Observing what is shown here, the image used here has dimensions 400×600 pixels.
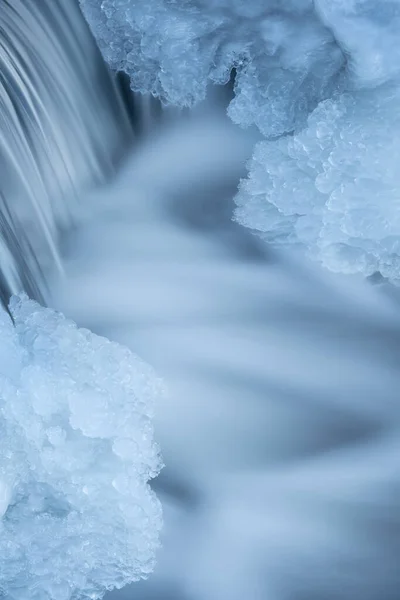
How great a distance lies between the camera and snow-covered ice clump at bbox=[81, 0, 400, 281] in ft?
4.86

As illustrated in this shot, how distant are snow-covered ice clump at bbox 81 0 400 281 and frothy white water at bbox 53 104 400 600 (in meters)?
0.15

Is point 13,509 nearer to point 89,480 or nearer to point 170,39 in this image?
point 89,480

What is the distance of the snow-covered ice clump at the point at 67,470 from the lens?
1280mm

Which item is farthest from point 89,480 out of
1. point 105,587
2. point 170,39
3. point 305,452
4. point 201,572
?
point 170,39

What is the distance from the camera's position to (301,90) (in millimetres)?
1639

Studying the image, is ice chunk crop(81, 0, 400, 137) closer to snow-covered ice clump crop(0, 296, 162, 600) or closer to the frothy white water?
the frothy white water

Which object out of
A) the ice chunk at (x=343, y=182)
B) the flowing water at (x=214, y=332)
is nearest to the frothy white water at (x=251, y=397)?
the flowing water at (x=214, y=332)

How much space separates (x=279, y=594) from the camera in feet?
5.17

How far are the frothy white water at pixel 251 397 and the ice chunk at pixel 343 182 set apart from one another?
0.42 ft

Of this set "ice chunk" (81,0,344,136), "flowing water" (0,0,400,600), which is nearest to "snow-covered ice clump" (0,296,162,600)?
"flowing water" (0,0,400,600)

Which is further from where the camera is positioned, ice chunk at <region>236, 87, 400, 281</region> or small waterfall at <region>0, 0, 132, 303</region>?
small waterfall at <region>0, 0, 132, 303</region>

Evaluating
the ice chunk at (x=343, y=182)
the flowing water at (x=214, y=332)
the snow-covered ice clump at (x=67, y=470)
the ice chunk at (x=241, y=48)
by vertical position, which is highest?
the ice chunk at (x=241, y=48)

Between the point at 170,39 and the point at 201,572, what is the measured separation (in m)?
1.15

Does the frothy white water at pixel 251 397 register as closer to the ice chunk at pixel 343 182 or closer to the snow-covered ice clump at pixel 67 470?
the ice chunk at pixel 343 182
